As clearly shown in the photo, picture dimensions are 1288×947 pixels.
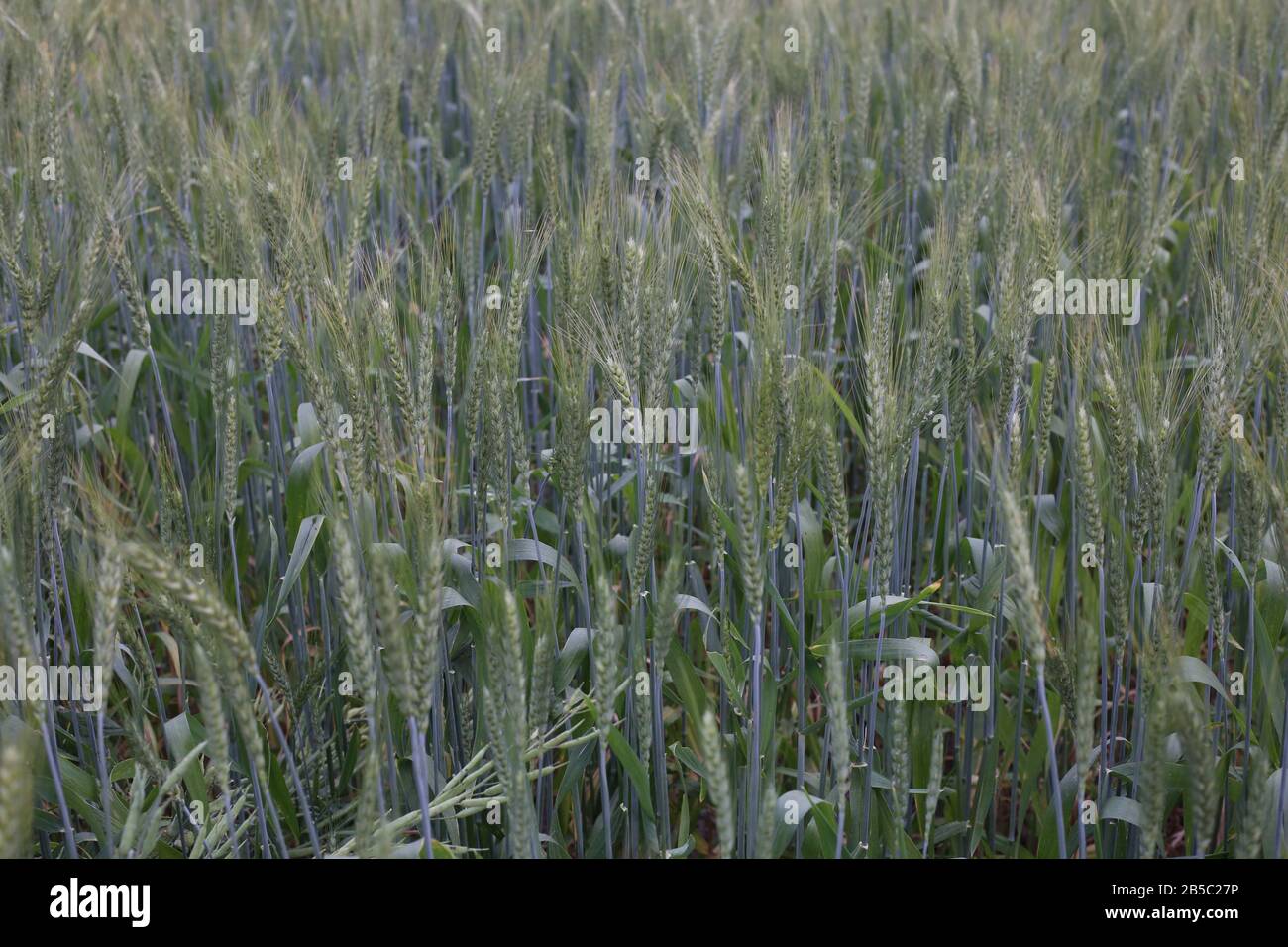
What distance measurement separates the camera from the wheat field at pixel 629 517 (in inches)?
58.9

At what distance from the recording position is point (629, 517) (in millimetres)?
2355

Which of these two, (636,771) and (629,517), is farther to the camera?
(629,517)

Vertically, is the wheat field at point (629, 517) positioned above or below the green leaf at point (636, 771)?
above

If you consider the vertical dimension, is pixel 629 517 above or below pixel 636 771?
above

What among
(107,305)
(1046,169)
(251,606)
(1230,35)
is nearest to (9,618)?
(251,606)

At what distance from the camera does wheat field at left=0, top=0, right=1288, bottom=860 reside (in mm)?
1495

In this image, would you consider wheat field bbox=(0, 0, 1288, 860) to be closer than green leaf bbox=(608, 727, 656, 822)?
Yes

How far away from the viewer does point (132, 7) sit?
4.21 metres

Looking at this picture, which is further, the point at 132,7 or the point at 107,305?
the point at 132,7

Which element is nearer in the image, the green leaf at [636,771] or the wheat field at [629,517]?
the wheat field at [629,517]

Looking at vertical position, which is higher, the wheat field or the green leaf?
the wheat field

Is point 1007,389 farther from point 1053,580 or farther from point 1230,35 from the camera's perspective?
point 1230,35
